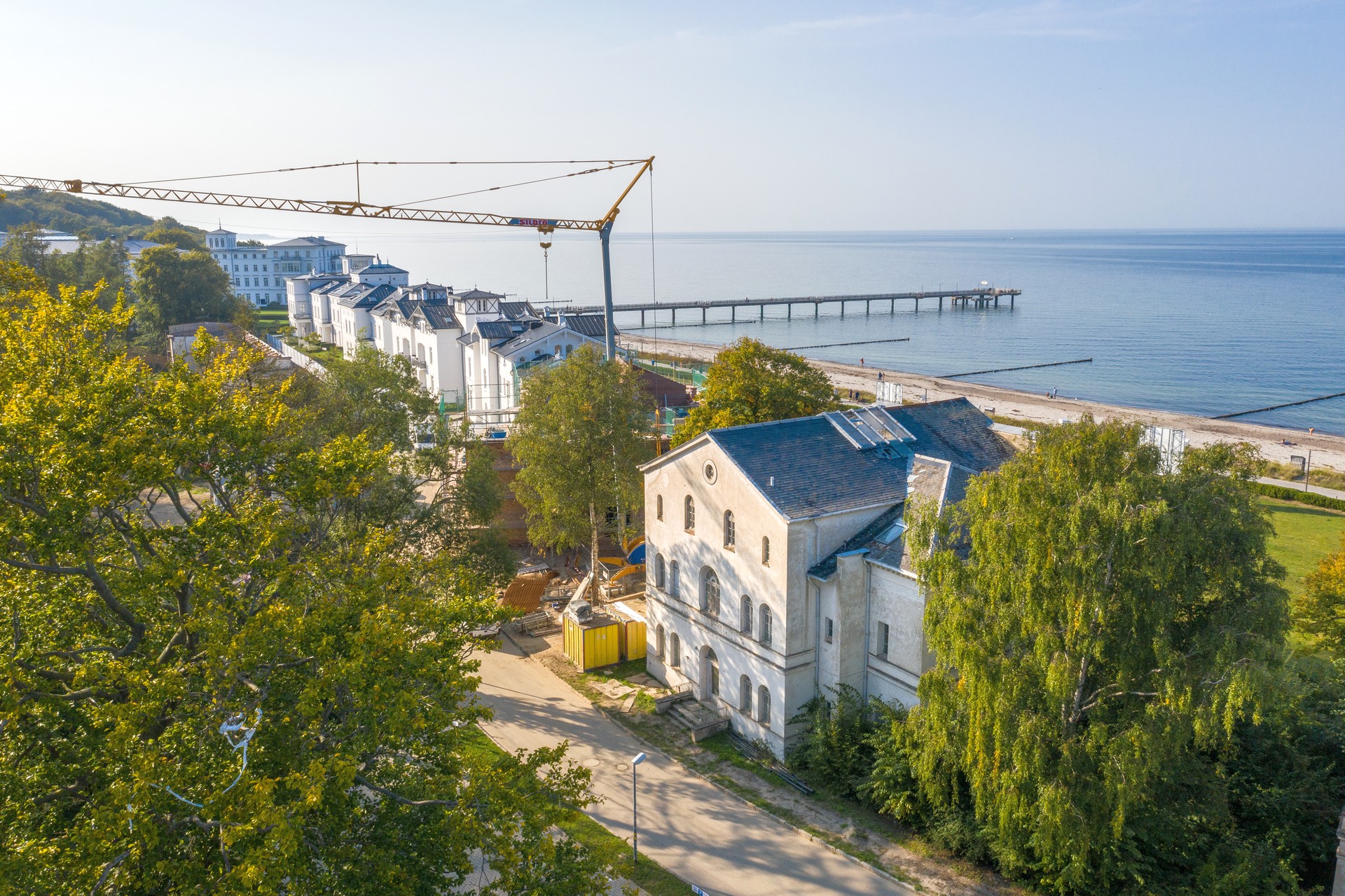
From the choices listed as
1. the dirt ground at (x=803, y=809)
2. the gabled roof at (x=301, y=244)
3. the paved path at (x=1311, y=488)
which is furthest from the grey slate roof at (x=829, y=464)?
the gabled roof at (x=301, y=244)

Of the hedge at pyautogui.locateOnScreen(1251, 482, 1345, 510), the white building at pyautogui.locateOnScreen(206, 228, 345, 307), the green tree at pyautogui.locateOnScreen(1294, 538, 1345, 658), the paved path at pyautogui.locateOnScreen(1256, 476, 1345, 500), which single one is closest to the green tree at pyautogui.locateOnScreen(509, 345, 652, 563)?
the green tree at pyautogui.locateOnScreen(1294, 538, 1345, 658)

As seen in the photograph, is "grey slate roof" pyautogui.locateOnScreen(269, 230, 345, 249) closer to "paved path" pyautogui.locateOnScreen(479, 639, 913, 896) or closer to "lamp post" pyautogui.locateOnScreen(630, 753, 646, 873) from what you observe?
"paved path" pyautogui.locateOnScreen(479, 639, 913, 896)

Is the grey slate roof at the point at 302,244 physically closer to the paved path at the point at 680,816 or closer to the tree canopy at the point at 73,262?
the tree canopy at the point at 73,262

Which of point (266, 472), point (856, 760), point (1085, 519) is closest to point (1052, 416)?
point (856, 760)

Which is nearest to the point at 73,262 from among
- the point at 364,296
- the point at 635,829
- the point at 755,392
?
the point at 364,296

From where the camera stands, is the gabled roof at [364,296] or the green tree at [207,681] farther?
the gabled roof at [364,296]

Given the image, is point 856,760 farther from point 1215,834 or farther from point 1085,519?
point 1085,519
